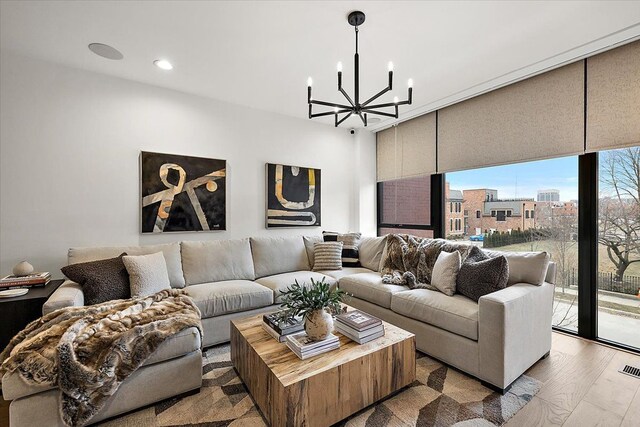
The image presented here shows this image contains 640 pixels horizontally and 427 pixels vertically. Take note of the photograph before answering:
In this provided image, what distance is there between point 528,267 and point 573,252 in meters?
0.90

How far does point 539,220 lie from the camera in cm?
308

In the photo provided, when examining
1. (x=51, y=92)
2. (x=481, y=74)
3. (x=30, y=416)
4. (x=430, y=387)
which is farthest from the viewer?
(x=481, y=74)

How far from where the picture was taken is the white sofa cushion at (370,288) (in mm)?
2790

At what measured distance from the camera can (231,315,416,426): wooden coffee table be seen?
149 cm

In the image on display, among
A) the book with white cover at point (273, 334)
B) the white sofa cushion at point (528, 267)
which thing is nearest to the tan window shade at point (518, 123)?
the white sofa cushion at point (528, 267)

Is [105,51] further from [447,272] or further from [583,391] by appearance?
[583,391]

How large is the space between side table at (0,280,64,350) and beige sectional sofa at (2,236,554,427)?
0.16 meters

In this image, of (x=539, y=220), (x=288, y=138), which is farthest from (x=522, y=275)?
(x=288, y=138)

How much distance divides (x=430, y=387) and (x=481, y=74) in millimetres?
2957

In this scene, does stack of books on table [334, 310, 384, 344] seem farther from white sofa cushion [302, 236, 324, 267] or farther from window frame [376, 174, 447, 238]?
window frame [376, 174, 447, 238]

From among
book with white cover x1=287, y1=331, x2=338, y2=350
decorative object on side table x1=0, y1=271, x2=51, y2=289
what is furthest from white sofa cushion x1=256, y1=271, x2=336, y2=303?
decorative object on side table x1=0, y1=271, x2=51, y2=289

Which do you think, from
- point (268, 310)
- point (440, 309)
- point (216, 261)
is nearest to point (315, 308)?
point (440, 309)

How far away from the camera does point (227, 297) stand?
8.75 ft

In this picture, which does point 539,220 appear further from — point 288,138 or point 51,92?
point 51,92
